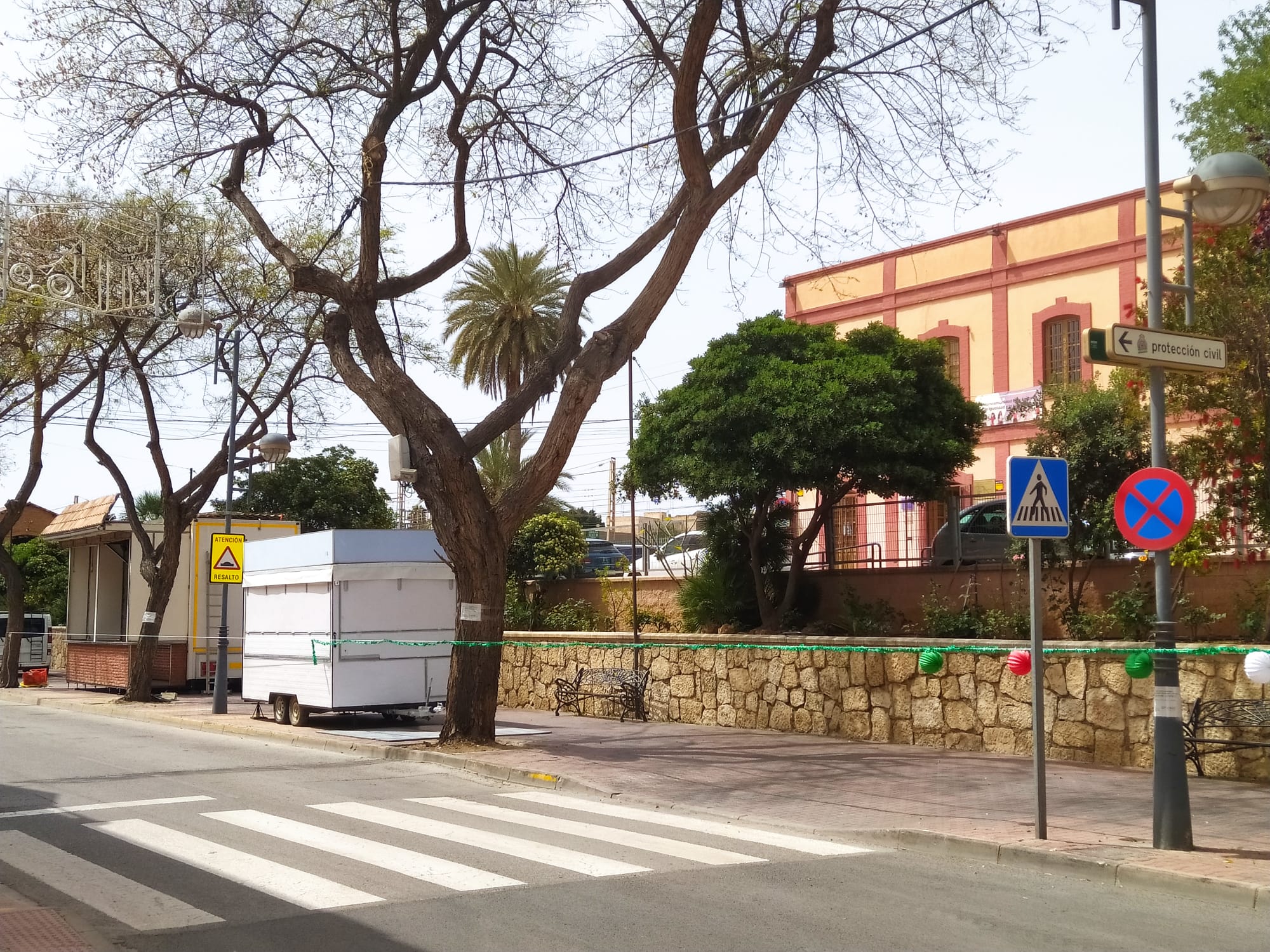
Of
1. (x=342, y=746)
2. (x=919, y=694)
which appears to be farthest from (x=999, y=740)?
(x=342, y=746)

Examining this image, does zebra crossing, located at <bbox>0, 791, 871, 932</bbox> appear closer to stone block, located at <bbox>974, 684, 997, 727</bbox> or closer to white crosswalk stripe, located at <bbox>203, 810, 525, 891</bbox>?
white crosswalk stripe, located at <bbox>203, 810, 525, 891</bbox>

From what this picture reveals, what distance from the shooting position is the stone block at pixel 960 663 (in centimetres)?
1551

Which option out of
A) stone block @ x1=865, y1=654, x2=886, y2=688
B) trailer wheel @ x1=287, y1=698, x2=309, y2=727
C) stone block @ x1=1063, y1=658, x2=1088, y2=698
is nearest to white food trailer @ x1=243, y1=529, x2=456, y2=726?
trailer wheel @ x1=287, y1=698, x2=309, y2=727

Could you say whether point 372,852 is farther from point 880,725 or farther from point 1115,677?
point 880,725

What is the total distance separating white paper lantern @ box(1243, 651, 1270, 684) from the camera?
31.7ft

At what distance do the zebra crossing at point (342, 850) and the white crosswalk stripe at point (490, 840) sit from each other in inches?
0.9

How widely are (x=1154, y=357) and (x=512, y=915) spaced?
19.3 ft

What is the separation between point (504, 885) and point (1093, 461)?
11.1 meters

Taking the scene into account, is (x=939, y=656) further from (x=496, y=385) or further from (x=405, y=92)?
(x=496, y=385)

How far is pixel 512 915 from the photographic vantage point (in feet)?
23.8

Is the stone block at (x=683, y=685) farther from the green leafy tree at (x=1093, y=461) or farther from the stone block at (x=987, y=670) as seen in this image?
the green leafy tree at (x=1093, y=461)

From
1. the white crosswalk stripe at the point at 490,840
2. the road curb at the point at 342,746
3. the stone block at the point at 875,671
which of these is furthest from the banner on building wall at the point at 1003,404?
the white crosswalk stripe at the point at 490,840

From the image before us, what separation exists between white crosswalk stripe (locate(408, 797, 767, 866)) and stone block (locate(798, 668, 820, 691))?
650 centimetres

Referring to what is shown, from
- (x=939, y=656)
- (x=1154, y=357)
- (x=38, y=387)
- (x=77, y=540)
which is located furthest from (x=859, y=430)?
(x=77, y=540)
